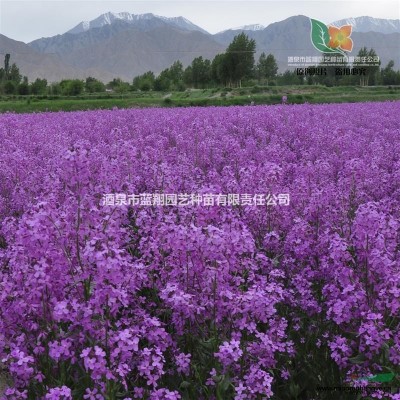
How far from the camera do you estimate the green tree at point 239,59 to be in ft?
233

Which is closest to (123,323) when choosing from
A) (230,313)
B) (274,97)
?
(230,313)

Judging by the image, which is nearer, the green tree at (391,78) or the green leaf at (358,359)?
the green leaf at (358,359)

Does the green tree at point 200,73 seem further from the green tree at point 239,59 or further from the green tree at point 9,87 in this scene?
the green tree at point 9,87

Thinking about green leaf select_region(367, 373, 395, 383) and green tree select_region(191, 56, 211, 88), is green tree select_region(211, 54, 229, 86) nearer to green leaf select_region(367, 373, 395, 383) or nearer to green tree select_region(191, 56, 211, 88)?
green tree select_region(191, 56, 211, 88)

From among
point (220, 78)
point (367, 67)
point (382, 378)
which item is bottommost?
point (382, 378)

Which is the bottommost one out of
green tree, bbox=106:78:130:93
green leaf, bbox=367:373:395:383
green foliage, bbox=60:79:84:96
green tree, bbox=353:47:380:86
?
green leaf, bbox=367:373:395:383

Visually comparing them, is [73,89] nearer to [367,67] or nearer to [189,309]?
[367,67]

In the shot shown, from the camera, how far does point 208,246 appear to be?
10.5 feet

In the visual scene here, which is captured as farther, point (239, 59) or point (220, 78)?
point (220, 78)

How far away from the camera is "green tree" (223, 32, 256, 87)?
7100 cm

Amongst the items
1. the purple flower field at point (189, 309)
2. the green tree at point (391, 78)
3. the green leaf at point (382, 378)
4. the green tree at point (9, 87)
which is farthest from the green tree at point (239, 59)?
the green leaf at point (382, 378)

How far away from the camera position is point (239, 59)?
233 ft
